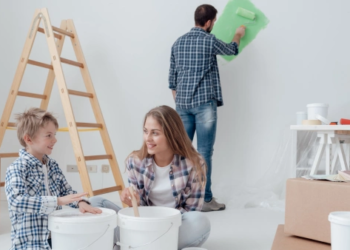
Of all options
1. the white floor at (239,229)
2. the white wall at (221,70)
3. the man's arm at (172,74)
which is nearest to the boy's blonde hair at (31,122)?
the white floor at (239,229)

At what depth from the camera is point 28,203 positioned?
1652 mm

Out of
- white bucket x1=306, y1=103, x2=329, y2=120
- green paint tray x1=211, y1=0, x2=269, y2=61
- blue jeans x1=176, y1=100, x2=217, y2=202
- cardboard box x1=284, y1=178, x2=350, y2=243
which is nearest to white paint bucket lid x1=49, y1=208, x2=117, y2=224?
cardboard box x1=284, y1=178, x2=350, y2=243

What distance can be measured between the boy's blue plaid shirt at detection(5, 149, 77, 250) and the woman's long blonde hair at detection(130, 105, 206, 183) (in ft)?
1.58

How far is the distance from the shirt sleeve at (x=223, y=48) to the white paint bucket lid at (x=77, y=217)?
1682 mm

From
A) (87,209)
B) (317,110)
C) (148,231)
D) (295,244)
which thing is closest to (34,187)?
(87,209)

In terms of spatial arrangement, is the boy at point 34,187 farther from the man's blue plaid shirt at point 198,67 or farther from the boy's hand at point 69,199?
the man's blue plaid shirt at point 198,67

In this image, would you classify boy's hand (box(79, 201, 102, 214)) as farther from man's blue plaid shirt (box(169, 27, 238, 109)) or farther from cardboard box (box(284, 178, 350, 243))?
man's blue plaid shirt (box(169, 27, 238, 109))

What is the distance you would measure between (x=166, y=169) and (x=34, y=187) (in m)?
0.57

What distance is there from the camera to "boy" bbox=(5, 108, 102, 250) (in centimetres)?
166

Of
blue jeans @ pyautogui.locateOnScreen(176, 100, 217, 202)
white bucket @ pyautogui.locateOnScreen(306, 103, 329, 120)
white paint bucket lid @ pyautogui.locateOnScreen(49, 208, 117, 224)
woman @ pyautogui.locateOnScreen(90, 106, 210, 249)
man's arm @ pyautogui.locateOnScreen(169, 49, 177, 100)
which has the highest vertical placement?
man's arm @ pyautogui.locateOnScreen(169, 49, 177, 100)

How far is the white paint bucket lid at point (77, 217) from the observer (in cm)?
153

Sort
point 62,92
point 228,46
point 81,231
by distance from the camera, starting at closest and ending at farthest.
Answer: point 81,231
point 62,92
point 228,46

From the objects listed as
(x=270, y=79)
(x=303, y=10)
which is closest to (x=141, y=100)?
(x=270, y=79)

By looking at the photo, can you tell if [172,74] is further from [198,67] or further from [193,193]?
[193,193]
